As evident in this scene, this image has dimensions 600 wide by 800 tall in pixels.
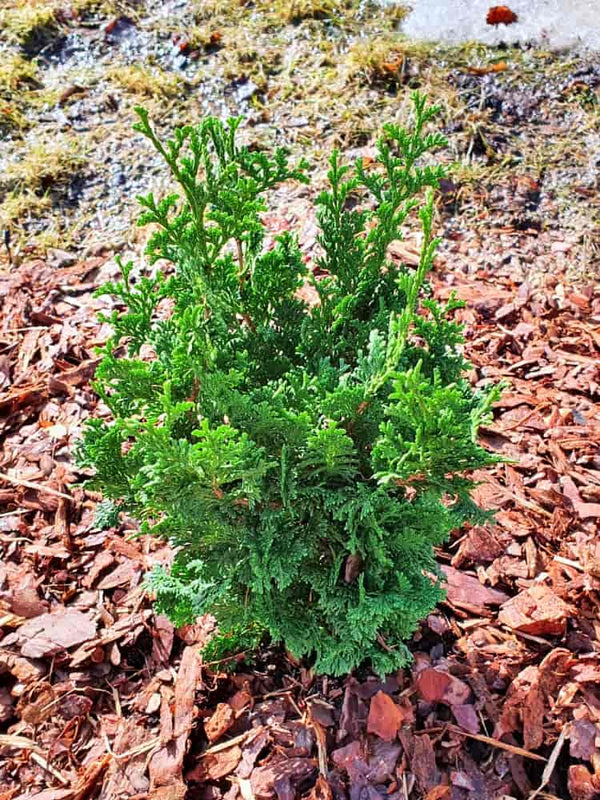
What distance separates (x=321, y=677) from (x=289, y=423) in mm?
1151

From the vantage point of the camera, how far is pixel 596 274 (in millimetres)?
3947

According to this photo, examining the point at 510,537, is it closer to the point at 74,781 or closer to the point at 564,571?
the point at 564,571

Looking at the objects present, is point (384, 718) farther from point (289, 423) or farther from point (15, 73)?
→ point (15, 73)

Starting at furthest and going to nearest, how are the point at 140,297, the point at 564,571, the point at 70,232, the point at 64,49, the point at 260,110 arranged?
the point at 64,49
the point at 260,110
the point at 70,232
the point at 564,571
the point at 140,297

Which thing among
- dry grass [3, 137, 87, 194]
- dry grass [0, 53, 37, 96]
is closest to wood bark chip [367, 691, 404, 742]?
dry grass [3, 137, 87, 194]

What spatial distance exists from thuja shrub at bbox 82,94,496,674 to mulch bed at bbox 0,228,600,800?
0.33m

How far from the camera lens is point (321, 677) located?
2461mm

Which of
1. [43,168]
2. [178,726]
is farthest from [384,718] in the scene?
[43,168]

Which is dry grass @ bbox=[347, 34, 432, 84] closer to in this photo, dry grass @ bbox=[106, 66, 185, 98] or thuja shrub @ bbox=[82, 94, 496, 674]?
dry grass @ bbox=[106, 66, 185, 98]

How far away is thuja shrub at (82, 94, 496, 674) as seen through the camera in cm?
171

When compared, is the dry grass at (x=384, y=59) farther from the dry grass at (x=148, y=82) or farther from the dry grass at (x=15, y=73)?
the dry grass at (x=15, y=73)

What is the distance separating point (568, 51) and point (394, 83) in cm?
131

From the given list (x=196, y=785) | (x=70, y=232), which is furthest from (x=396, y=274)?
(x=70, y=232)

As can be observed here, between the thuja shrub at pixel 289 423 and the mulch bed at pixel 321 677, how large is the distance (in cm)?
33
